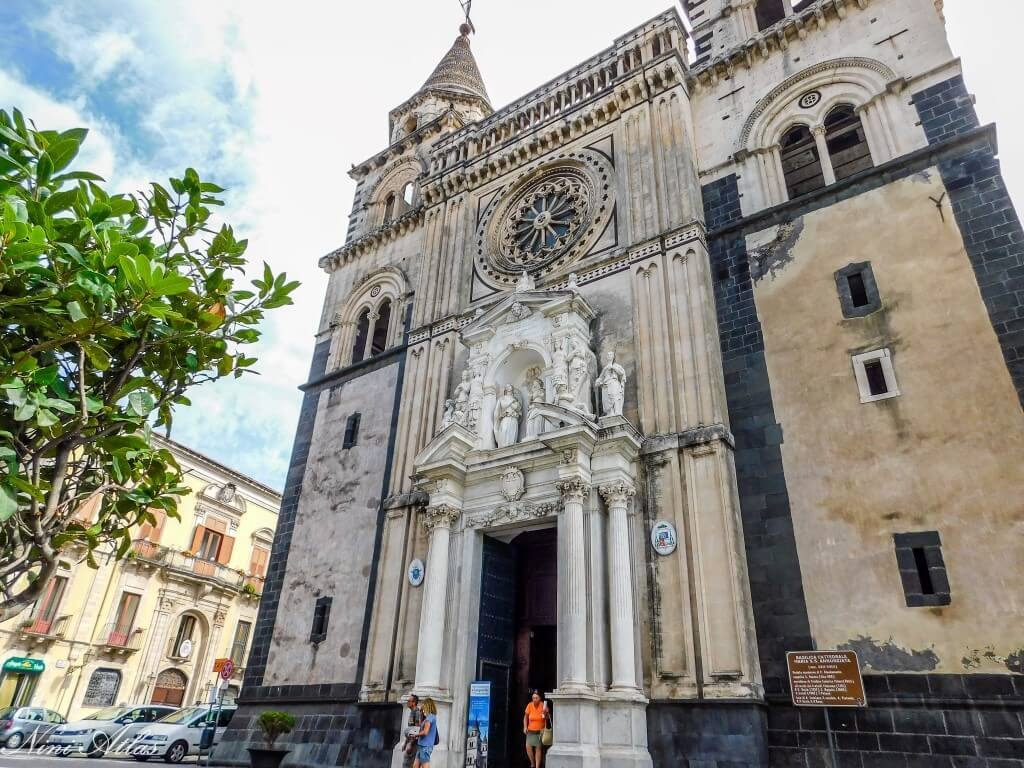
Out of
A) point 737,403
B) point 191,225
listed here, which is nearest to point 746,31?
point 737,403

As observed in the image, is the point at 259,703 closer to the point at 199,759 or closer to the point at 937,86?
the point at 199,759

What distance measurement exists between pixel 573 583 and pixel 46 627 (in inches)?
1060

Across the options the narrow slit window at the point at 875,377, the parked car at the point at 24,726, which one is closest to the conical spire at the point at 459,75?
the narrow slit window at the point at 875,377

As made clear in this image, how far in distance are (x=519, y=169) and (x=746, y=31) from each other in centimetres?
728

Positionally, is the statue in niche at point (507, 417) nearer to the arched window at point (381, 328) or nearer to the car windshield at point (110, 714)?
the arched window at point (381, 328)

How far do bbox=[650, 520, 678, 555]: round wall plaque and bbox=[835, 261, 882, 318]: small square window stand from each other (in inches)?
215

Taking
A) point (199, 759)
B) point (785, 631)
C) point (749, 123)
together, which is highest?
point (749, 123)

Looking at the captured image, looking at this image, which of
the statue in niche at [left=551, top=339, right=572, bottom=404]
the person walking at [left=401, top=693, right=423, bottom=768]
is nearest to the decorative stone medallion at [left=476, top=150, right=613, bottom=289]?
the statue in niche at [left=551, top=339, right=572, bottom=404]

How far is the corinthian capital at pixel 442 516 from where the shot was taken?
1512 cm

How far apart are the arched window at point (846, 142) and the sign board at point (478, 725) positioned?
1326 centimetres

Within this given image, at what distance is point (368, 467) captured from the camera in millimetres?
19547

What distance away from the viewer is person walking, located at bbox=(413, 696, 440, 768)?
36.4 feet

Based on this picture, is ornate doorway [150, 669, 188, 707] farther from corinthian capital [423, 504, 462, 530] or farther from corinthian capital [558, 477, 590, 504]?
corinthian capital [558, 477, 590, 504]

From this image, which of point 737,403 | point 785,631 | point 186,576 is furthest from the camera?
point 186,576
